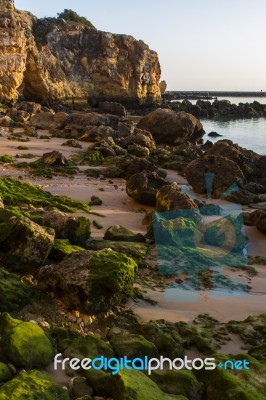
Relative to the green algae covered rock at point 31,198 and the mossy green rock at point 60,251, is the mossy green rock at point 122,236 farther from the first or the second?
the green algae covered rock at point 31,198

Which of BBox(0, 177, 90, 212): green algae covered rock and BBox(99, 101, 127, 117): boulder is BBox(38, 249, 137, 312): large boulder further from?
BBox(99, 101, 127, 117): boulder

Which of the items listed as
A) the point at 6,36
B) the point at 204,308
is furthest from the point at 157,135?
the point at 204,308

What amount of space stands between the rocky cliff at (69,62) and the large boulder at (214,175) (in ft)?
88.9

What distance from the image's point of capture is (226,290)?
6867 millimetres

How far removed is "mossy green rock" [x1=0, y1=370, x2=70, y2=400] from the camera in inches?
131

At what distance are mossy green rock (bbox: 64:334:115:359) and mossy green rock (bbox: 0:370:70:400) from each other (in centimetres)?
60

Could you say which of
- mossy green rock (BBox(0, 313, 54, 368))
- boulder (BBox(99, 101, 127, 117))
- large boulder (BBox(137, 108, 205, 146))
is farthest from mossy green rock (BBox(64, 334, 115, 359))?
boulder (BBox(99, 101, 127, 117))

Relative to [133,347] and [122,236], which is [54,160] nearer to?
[122,236]

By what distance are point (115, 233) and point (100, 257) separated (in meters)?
2.80

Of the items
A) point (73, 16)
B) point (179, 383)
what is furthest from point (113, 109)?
point (179, 383)

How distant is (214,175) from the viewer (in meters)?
14.8

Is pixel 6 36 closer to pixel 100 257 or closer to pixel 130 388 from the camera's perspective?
pixel 100 257

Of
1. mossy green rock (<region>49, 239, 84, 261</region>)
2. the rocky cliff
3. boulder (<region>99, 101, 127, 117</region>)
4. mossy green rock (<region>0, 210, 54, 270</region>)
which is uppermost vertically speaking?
the rocky cliff

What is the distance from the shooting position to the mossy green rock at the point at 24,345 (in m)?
3.99
